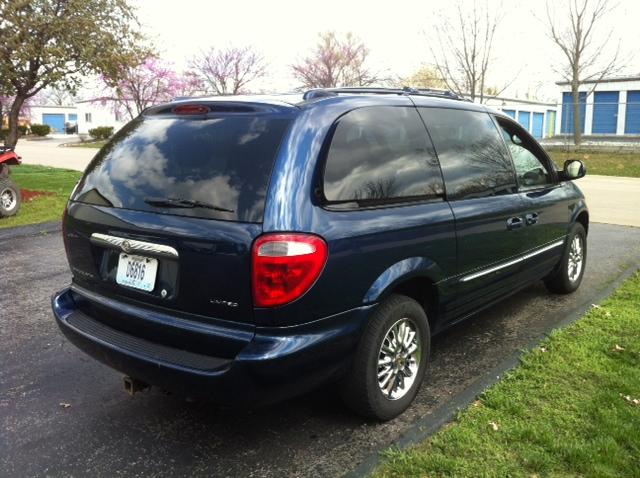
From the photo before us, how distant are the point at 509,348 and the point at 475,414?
1.16 m

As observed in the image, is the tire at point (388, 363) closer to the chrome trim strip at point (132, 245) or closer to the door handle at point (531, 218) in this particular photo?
the chrome trim strip at point (132, 245)

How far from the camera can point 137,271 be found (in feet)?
9.15

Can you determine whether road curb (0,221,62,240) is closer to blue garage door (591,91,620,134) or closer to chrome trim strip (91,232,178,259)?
chrome trim strip (91,232,178,259)

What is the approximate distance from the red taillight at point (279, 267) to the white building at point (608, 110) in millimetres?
31125

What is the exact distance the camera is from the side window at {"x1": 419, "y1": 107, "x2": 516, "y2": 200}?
349 cm

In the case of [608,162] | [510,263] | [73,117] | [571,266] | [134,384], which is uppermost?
[73,117]

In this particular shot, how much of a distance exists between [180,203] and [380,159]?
1.06 metres

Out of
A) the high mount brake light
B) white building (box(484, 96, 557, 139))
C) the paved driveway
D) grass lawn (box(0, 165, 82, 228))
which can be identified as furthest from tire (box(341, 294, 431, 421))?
white building (box(484, 96, 557, 139))

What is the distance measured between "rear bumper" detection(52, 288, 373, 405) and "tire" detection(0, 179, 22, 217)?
26.3 feet

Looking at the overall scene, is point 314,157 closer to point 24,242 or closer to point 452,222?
point 452,222

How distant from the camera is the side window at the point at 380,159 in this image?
2.80 metres

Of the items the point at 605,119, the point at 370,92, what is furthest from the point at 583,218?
the point at 605,119

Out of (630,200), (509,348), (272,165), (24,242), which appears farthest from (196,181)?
(630,200)

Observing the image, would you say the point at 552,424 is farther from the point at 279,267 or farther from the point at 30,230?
the point at 30,230
